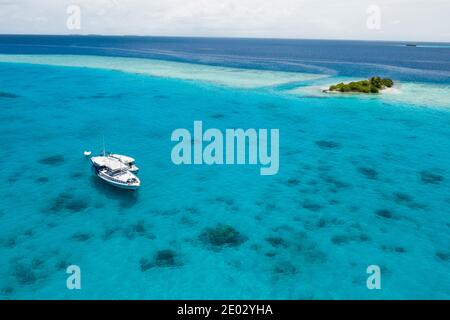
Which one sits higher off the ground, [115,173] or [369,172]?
[115,173]

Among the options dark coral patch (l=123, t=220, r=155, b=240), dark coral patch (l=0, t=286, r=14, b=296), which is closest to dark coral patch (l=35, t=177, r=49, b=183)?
dark coral patch (l=123, t=220, r=155, b=240)

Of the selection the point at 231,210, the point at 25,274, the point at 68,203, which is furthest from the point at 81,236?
the point at 231,210

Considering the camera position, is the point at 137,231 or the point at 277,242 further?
the point at 137,231

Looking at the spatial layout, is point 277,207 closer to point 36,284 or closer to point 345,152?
point 345,152

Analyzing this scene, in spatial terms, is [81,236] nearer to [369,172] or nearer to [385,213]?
[385,213]

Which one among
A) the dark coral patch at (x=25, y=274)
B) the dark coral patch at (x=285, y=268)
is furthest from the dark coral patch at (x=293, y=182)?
the dark coral patch at (x=25, y=274)

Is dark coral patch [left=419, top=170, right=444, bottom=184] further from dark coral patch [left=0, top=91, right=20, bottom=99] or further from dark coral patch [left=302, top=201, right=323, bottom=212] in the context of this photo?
dark coral patch [left=0, top=91, right=20, bottom=99]
